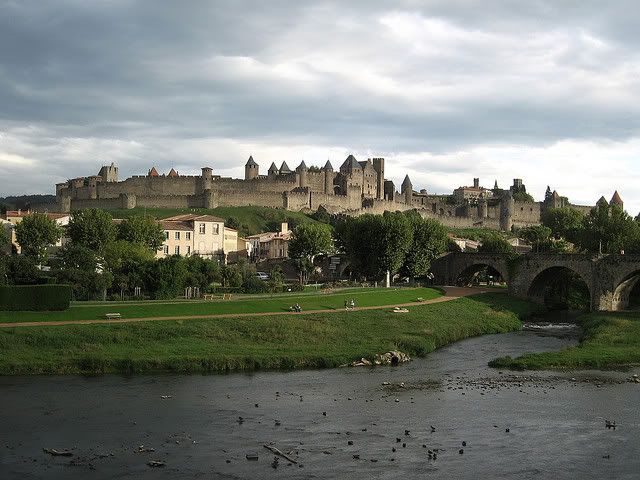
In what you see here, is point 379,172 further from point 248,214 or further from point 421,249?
point 421,249

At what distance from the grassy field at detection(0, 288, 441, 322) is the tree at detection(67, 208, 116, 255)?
21.7 m

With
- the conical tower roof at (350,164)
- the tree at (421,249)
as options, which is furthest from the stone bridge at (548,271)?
the conical tower roof at (350,164)

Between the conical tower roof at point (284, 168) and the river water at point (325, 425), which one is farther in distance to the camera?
the conical tower roof at point (284, 168)

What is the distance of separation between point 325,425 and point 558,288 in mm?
55870

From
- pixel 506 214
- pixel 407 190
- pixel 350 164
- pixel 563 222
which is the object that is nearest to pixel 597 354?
pixel 563 222

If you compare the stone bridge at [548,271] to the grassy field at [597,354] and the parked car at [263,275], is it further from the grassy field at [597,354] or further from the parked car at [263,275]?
the parked car at [263,275]

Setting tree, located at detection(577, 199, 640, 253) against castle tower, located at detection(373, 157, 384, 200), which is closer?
tree, located at detection(577, 199, 640, 253)

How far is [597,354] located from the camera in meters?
41.0

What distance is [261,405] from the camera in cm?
2886

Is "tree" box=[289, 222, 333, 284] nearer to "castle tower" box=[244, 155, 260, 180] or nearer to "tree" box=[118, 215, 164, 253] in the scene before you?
"tree" box=[118, 215, 164, 253]

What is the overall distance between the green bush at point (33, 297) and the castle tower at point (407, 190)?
11702 centimetres

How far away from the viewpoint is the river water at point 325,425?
2219cm

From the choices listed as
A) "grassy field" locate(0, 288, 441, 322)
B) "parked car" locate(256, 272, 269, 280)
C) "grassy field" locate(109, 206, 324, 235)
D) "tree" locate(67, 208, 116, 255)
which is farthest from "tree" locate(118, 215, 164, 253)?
"grassy field" locate(109, 206, 324, 235)

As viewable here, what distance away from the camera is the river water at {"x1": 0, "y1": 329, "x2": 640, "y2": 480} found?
72.8ft
